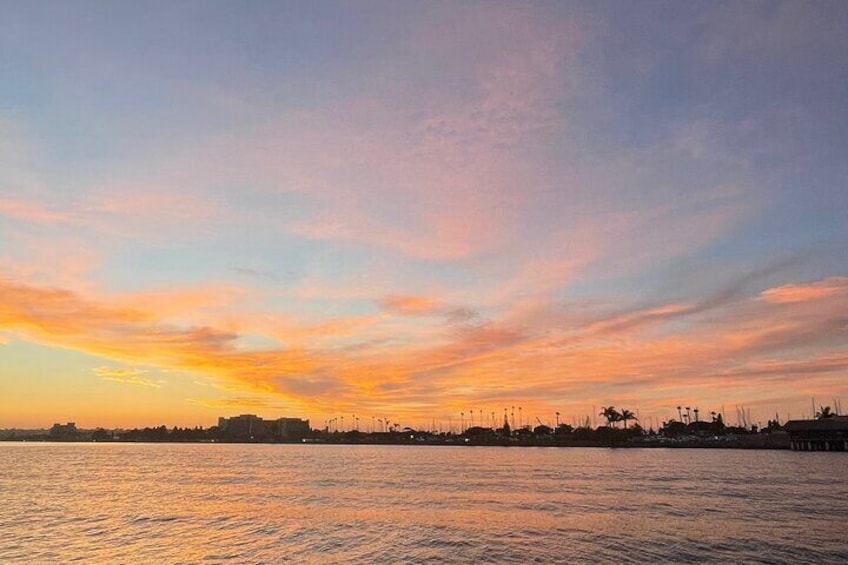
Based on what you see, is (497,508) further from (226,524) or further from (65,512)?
(65,512)

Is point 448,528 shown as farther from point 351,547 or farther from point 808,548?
point 808,548

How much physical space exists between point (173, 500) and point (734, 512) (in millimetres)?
68912

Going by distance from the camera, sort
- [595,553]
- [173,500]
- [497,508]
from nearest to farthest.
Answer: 1. [595,553]
2. [497,508]
3. [173,500]

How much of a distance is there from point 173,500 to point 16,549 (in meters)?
35.8

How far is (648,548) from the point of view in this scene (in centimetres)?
4559

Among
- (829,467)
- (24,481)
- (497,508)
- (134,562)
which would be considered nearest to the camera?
(134,562)

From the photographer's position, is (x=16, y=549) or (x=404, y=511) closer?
(x=16, y=549)

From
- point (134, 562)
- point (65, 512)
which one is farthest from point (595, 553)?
point (65, 512)

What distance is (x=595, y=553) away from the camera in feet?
144

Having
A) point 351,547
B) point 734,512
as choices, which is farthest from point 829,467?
point 351,547

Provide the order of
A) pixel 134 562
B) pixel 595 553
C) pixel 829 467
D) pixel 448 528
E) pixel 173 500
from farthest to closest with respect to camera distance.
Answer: pixel 829 467 < pixel 173 500 < pixel 448 528 < pixel 595 553 < pixel 134 562

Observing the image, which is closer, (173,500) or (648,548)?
(648,548)

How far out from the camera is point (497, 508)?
69500 mm

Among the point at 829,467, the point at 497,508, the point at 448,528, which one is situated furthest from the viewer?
the point at 829,467
